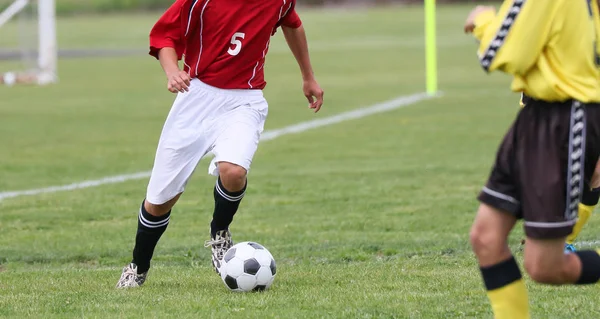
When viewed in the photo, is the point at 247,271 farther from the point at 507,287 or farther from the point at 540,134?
the point at 540,134

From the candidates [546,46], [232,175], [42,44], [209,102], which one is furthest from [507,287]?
[42,44]

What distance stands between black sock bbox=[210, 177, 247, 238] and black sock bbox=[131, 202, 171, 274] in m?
0.30

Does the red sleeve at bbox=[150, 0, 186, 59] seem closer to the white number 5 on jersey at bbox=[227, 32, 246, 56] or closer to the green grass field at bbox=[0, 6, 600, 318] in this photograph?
the white number 5 on jersey at bbox=[227, 32, 246, 56]

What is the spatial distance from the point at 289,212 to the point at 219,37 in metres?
3.42

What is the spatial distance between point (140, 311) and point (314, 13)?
53854 mm

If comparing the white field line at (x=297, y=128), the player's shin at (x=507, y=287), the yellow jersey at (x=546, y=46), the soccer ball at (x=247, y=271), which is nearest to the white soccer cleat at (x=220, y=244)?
the soccer ball at (x=247, y=271)

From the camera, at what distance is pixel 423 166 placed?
1180 cm

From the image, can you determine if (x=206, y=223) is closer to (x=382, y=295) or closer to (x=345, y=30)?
(x=382, y=295)

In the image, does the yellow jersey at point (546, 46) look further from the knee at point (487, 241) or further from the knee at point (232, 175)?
the knee at point (232, 175)

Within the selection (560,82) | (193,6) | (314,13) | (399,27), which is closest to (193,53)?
(193,6)

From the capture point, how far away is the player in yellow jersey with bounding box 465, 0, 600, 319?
4.25m

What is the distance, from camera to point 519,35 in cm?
423

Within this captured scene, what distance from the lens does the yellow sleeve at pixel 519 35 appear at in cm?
422

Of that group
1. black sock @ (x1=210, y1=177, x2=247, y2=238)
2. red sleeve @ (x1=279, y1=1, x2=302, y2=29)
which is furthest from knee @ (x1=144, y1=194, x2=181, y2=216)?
red sleeve @ (x1=279, y1=1, x2=302, y2=29)
